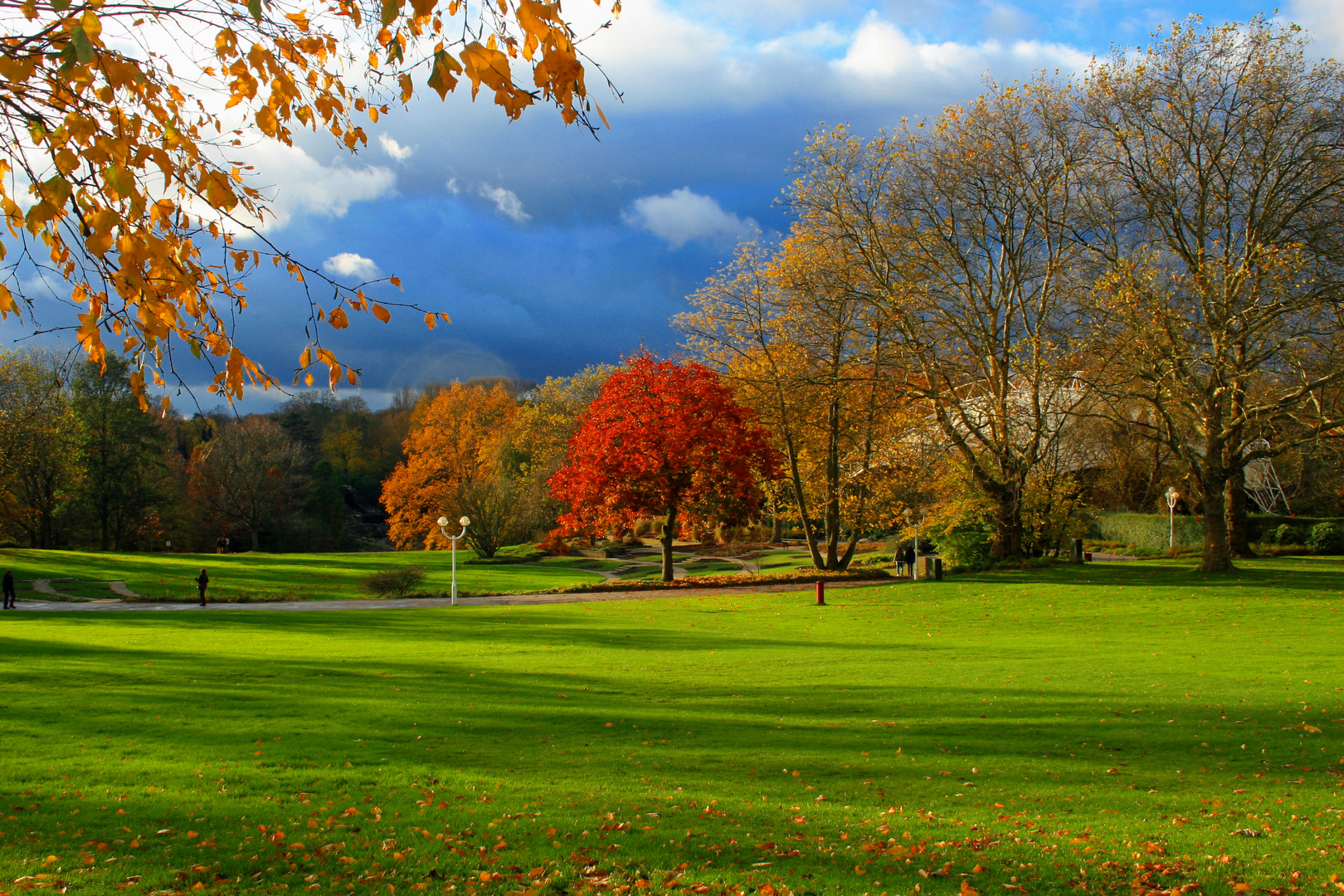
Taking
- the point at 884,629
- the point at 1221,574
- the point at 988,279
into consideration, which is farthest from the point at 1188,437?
the point at 884,629

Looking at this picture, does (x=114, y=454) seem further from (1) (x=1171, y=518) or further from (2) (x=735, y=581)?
(1) (x=1171, y=518)

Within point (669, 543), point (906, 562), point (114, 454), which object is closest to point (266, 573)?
point (669, 543)

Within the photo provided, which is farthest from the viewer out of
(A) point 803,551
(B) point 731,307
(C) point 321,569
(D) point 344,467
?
(D) point 344,467

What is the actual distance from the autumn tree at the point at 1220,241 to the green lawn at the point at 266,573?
22.8 meters

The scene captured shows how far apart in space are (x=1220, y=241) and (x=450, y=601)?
2712cm

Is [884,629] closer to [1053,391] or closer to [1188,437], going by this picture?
[1053,391]

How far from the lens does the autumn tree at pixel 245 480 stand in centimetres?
5622

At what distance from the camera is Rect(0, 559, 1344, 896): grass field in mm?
4988

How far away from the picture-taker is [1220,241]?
2459 cm

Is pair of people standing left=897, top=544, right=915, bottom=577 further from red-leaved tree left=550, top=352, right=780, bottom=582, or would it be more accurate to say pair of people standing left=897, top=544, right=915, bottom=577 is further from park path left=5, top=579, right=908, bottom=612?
red-leaved tree left=550, top=352, right=780, bottom=582

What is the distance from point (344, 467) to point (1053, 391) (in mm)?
71533

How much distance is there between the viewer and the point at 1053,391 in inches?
967

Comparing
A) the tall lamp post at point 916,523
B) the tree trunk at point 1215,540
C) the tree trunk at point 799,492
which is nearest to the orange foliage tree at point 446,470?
the tree trunk at point 799,492

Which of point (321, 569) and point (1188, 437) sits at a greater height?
point (1188, 437)
